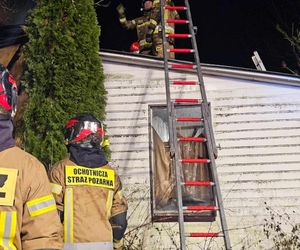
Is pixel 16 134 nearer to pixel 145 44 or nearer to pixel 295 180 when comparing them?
pixel 145 44

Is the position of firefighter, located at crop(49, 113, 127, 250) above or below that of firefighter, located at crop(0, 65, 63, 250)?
above

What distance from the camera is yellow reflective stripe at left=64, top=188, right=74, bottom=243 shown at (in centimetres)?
322

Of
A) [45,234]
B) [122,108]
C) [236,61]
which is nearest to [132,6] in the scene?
[236,61]

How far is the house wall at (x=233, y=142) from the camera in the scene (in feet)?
21.9

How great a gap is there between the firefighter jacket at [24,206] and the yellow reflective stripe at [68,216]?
3.50 feet

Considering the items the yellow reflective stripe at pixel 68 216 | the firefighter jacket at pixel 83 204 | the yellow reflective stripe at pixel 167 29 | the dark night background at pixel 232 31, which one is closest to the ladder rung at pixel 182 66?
the yellow reflective stripe at pixel 167 29

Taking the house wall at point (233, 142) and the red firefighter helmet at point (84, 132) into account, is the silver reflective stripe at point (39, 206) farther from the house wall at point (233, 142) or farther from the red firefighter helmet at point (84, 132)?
the house wall at point (233, 142)

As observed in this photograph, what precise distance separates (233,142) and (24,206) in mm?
5101

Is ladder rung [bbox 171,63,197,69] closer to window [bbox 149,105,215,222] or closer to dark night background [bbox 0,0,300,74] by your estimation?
window [bbox 149,105,215,222]

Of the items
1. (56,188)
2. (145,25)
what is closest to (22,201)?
(56,188)

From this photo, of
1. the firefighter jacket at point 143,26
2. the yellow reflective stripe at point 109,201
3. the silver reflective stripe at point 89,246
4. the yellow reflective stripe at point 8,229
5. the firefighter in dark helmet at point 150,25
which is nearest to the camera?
the yellow reflective stripe at point 8,229

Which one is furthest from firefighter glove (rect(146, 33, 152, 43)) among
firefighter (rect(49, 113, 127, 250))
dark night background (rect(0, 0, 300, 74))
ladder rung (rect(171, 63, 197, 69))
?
firefighter (rect(49, 113, 127, 250))

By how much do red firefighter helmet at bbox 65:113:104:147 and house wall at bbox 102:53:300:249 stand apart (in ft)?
11.1

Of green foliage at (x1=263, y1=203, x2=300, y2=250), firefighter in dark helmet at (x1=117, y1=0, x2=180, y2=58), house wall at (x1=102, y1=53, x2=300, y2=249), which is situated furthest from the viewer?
firefighter in dark helmet at (x1=117, y1=0, x2=180, y2=58)
